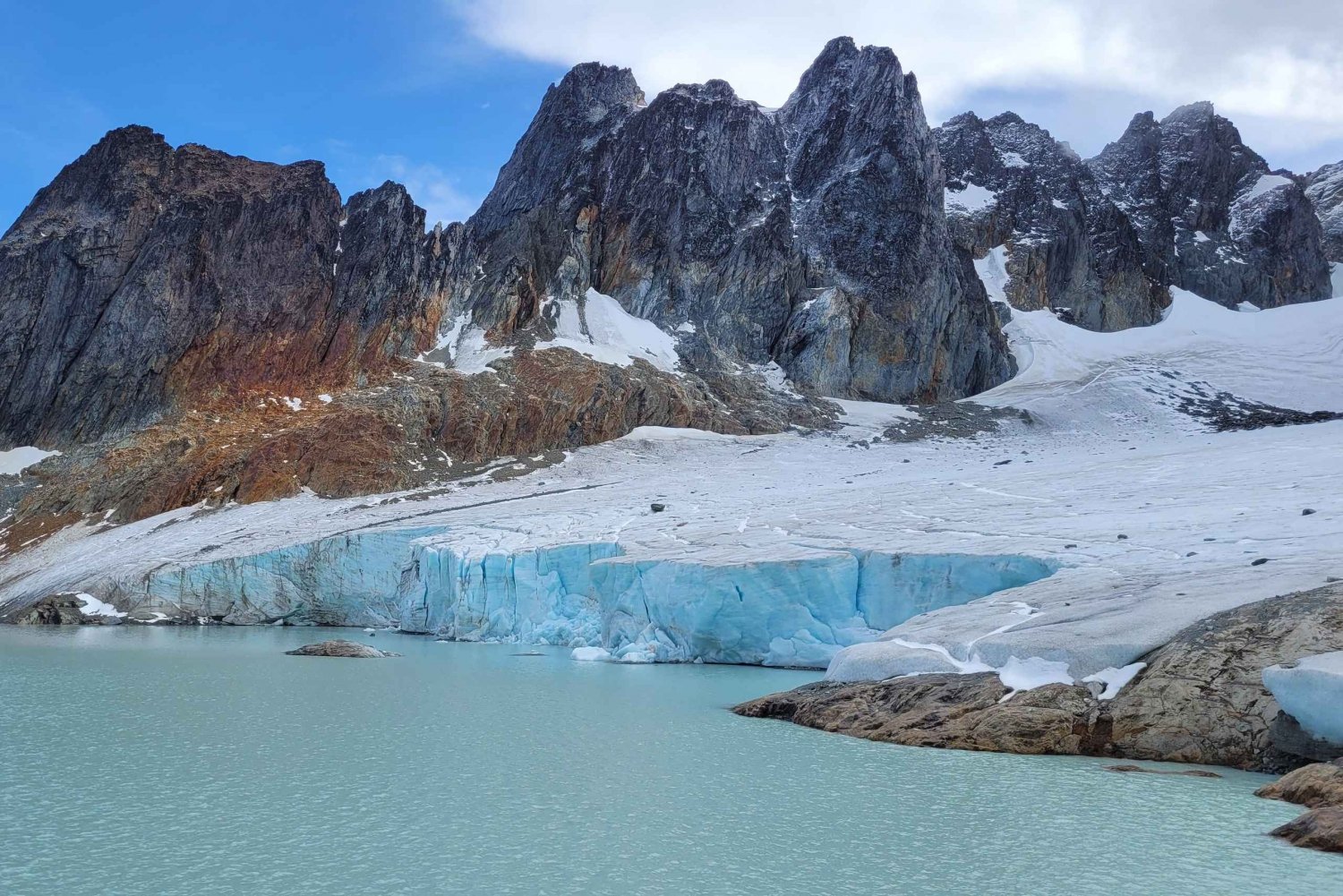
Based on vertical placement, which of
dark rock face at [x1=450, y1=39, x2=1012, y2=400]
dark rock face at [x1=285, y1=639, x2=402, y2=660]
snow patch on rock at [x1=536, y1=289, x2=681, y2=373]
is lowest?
dark rock face at [x1=285, y1=639, x2=402, y2=660]

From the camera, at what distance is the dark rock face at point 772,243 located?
2327 inches

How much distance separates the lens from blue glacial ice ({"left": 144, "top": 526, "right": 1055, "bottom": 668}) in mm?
19672

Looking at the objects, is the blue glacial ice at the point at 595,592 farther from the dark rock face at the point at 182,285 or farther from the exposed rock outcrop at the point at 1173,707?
the dark rock face at the point at 182,285

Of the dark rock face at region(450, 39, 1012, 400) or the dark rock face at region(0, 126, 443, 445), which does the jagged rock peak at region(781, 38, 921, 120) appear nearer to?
the dark rock face at region(450, 39, 1012, 400)

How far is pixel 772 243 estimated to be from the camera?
202ft

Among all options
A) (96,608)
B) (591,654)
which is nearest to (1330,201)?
(591,654)

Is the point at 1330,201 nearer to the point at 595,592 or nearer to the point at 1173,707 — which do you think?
the point at 595,592

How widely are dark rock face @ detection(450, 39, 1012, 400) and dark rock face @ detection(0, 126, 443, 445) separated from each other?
19.2 ft

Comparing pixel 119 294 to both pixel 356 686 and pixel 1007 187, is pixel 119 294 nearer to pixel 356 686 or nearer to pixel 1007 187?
pixel 356 686

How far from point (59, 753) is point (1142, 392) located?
5239 cm

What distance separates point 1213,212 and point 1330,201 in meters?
19.9

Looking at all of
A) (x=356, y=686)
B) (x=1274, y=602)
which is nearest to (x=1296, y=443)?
(x=1274, y=602)

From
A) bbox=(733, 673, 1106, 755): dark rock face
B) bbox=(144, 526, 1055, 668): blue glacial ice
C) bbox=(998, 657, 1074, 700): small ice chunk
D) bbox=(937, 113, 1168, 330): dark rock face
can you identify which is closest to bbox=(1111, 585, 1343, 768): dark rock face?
bbox=(733, 673, 1106, 755): dark rock face

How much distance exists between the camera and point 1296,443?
29438mm
